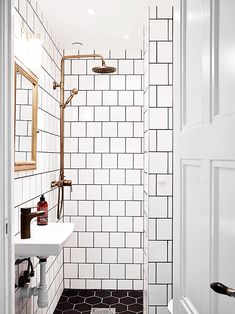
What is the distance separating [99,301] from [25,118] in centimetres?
199

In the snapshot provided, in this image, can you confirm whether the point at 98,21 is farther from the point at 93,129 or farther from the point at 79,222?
the point at 79,222

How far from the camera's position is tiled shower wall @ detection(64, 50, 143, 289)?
11.9ft

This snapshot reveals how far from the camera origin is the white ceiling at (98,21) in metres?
2.58

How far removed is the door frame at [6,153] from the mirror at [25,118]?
670 millimetres

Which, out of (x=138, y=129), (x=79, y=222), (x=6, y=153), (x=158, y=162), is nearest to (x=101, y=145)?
(x=138, y=129)

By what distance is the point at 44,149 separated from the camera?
2846 millimetres

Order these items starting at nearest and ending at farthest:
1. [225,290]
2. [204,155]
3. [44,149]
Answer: [225,290] < [204,155] < [44,149]

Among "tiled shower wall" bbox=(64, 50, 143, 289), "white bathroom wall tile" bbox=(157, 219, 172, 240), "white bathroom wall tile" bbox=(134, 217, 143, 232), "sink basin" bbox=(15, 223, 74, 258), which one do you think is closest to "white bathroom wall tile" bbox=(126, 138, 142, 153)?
"tiled shower wall" bbox=(64, 50, 143, 289)

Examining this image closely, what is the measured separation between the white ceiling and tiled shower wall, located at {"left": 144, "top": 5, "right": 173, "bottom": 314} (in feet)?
0.79

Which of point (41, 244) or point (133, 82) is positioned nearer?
→ point (41, 244)

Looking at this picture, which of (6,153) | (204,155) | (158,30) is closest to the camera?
(204,155)

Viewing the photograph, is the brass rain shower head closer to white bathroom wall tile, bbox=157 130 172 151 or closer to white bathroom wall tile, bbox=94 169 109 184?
white bathroom wall tile, bbox=157 130 172 151

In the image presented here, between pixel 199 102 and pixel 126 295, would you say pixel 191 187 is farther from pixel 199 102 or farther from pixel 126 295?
pixel 126 295

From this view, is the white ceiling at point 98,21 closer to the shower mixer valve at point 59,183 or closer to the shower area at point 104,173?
Result: the shower area at point 104,173
